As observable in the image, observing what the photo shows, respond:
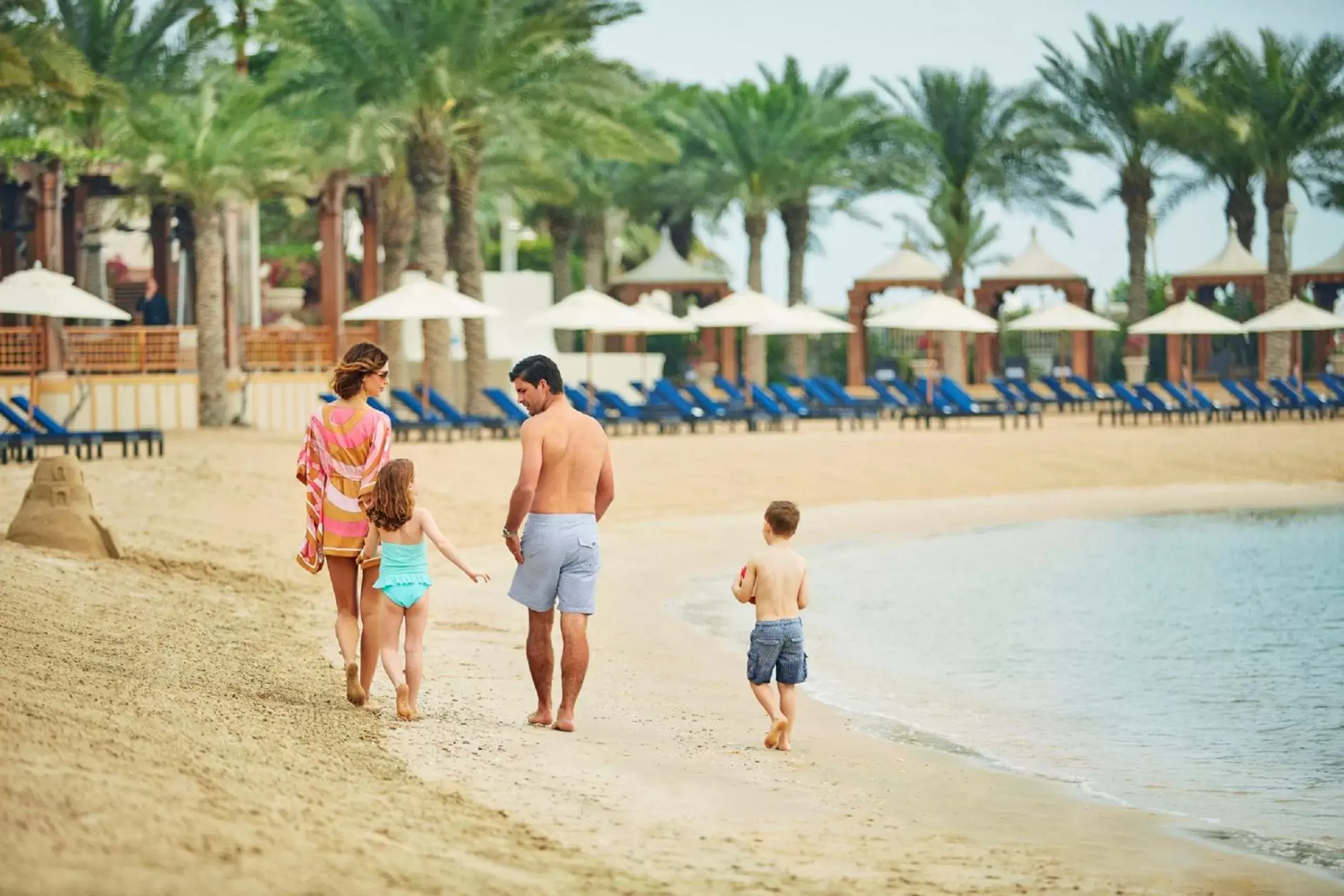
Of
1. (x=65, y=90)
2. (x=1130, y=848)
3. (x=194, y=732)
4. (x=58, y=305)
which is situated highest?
(x=65, y=90)

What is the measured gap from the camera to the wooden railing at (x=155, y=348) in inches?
965

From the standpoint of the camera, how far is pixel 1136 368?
40.0 m

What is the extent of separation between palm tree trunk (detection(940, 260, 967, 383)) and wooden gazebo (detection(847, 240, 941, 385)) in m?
0.34

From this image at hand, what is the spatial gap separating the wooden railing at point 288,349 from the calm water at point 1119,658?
1096 centimetres

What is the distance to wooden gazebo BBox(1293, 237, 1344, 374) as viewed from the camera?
40.9 m

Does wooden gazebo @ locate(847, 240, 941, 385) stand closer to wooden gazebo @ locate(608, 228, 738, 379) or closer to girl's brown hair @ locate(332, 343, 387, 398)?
wooden gazebo @ locate(608, 228, 738, 379)

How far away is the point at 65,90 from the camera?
72.7ft

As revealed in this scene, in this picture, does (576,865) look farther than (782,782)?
No

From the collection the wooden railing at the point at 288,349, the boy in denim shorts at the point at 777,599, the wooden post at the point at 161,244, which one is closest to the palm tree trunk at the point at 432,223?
the wooden railing at the point at 288,349

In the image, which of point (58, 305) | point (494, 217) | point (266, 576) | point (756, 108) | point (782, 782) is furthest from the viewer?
point (494, 217)

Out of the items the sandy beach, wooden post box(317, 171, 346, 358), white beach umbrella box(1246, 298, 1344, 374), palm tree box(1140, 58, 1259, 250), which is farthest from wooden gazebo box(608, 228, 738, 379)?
the sandy beach

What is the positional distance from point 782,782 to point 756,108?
109 ft

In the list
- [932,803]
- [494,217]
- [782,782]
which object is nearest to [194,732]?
[782,782]

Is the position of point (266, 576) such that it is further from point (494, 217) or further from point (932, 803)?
point (494, 217)
